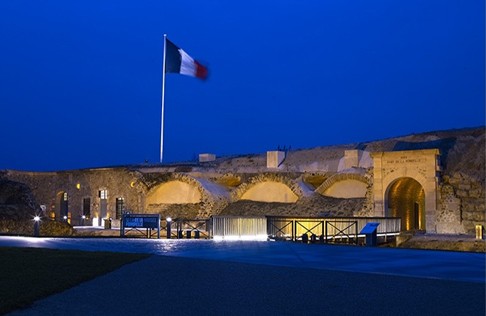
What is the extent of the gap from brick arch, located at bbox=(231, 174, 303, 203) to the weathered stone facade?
6 cm

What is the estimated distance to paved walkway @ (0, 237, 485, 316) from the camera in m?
6.84

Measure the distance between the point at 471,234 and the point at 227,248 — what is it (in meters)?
15.5

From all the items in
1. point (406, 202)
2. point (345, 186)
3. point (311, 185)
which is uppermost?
point (311, 185)

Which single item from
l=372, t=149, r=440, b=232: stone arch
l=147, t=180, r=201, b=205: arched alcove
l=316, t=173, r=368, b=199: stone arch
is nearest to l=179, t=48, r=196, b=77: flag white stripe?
l=147, t=180, r=201, b=205: arched alcove

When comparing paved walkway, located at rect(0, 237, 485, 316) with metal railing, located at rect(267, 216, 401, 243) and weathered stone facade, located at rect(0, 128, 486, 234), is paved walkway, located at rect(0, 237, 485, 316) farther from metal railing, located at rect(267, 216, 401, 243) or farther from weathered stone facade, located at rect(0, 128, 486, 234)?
weathered stone facade, located at rect(0, 128, 486, 234)

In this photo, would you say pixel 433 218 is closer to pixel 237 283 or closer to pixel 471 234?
pixel 471 234

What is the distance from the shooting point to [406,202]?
31578 mm

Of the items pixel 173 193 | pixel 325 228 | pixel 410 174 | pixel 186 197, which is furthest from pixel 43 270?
pixel 173 193

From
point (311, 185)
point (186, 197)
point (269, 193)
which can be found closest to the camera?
point (311, 185)

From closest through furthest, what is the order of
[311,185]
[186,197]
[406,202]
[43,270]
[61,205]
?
[43,270]
[406,202]
[311,185]
[186,197]
[61,205]

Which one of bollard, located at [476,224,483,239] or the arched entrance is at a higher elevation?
the arched entrance

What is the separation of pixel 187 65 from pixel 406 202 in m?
16.9

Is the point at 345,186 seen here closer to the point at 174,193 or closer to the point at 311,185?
the point at 311,185

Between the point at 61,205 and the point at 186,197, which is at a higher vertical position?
the point at 186,197
